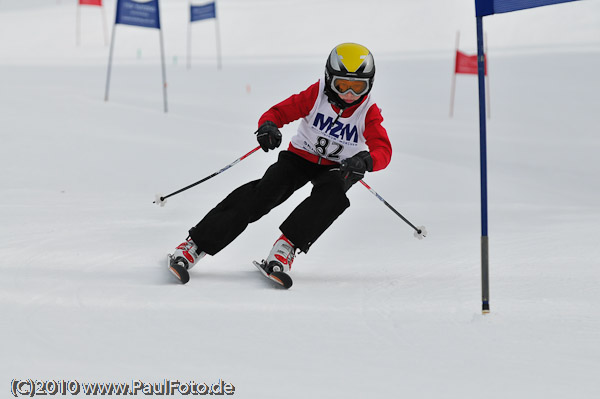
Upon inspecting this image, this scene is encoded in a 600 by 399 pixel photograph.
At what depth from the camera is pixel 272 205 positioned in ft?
11.9

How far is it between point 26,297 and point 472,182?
5.42m

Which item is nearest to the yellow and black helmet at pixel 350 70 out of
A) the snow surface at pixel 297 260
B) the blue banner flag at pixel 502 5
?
the blue banner flag at pixel 502 5

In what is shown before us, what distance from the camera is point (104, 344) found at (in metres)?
2.36

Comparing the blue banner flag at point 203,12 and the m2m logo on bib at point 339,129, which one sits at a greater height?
the blue banner flag at point 203,12

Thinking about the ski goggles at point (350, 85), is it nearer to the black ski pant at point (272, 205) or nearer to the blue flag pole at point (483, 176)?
the black ski pant at point (272, 205)

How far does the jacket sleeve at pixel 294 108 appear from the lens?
12.3 feet

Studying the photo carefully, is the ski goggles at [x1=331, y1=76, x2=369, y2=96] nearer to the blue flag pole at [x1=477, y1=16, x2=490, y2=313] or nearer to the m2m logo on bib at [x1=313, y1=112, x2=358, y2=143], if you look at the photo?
the m2m logo on bib at [x1=313, y1=112, x2=358, y2=143]

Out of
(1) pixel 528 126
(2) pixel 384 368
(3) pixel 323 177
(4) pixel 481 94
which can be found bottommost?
(1) pixel 528 126

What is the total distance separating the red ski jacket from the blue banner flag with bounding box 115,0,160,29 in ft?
21.5

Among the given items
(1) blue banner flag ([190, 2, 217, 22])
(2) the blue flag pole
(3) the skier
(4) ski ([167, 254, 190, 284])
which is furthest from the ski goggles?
(1) blue banner flag ([190, 2, 217, 22])

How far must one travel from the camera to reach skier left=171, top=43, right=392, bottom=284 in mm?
3438

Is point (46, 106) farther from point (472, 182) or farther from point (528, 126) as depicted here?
point (528, 126)

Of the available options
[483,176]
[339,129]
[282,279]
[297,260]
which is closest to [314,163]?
[339,129]

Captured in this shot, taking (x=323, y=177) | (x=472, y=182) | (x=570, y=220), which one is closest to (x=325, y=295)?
(x=323, y=177)
